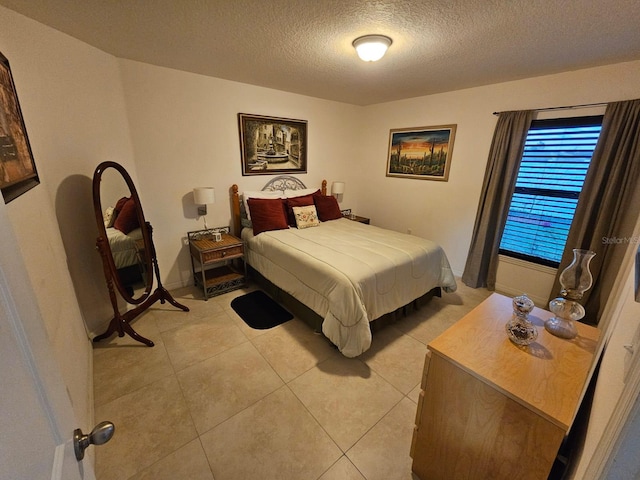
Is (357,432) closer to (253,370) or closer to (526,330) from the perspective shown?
(253,370)

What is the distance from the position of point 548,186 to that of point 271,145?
3.28m

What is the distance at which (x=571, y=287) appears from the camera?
1.16 metres

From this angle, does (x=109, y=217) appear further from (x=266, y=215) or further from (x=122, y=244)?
(x=266, y=215)

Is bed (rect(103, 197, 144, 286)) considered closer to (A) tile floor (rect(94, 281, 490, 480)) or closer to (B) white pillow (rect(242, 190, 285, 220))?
(A) tile floor (rect(94, 281, 490, 480))

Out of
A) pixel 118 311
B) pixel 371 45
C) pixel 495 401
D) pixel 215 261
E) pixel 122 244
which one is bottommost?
pixel 118 311

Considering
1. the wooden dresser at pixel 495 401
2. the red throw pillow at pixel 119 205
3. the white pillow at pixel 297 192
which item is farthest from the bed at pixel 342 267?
the red throw pillow at pixel 119 205

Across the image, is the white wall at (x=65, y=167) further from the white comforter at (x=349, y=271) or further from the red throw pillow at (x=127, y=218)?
the white comforter at (x=349, y=271)

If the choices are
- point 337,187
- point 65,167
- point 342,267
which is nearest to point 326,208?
point 337,187

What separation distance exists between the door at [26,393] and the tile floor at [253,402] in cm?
104

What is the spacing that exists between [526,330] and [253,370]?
5.71 feet

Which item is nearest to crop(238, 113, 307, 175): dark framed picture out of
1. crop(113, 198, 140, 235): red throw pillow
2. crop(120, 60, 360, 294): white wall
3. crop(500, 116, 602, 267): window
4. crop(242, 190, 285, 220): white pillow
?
crop(120, 60, 360, 294): white wall

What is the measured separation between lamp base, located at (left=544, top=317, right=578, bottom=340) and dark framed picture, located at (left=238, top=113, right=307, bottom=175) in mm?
3272

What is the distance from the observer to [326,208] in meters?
3.71

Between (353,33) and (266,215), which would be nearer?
(353,33)
